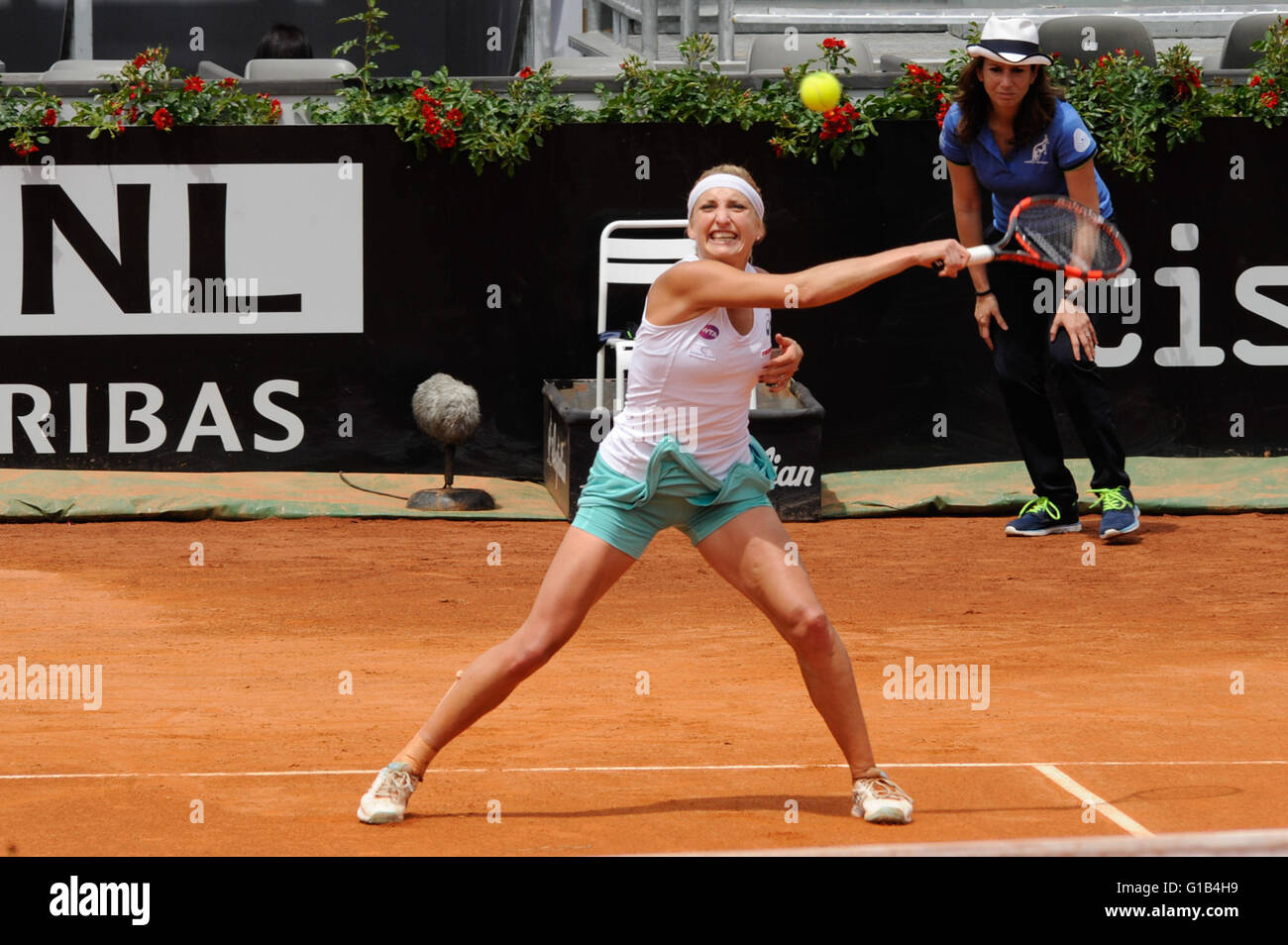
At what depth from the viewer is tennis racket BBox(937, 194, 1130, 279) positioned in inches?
218

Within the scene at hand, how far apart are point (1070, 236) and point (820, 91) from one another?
197 inches

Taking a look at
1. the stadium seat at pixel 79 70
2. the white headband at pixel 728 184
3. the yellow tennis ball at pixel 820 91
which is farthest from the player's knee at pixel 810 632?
the stadium seat at pixel 79 70

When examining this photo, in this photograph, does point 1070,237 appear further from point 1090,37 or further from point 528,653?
point 1090,37

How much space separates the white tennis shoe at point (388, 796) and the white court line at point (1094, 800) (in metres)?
1.91

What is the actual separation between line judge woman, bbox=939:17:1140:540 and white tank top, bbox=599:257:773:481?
3.31 metres

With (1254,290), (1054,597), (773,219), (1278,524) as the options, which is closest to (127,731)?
(1054,597)

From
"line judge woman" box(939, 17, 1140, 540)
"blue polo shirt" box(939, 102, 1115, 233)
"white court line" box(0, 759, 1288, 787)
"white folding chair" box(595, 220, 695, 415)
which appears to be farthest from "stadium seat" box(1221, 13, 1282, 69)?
"white court line" box(0, 759, 1288, 787)

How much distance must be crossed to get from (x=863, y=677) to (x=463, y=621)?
1942 millimetres

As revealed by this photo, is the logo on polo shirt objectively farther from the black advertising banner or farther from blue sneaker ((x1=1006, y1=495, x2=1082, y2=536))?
the black advertising banner

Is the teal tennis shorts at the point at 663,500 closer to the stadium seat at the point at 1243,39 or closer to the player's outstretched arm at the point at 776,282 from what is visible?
the player's outstretched arm at the point at 776,282

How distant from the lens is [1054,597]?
8086 millimetres

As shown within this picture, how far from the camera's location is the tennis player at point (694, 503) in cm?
455

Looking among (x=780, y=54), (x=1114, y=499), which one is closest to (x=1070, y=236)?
(x=1114, y=499)

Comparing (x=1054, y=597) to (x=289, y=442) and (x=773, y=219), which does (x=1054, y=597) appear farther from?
(x=289, y=442)
